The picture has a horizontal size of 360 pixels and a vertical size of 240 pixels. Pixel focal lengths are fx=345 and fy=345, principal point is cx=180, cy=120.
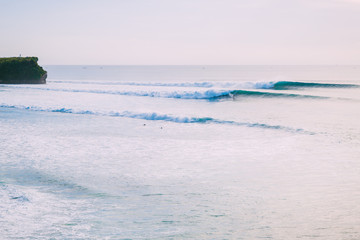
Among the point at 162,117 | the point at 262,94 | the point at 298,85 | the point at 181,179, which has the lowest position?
the point at 181,179

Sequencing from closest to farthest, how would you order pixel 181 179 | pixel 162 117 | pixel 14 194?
1. pixel 14 194
2. pixel 181 179
3. pixel 162 117

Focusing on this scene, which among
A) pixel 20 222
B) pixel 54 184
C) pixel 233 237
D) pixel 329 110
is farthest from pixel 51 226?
pixel 329 110

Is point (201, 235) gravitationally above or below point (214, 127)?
below

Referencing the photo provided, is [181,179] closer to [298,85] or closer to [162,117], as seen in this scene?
[162,117]

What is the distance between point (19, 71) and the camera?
4738 centimetres

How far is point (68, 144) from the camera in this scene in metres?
11.1

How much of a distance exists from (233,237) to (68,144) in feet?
25.4

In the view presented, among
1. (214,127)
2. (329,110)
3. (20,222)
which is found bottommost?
(20,222)

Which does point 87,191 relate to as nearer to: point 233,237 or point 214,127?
point 233,237

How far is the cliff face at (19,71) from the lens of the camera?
4700 centimetres

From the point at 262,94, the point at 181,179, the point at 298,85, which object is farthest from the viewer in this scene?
the point at 298,85

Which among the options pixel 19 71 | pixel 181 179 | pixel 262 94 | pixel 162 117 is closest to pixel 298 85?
pixel 262 94

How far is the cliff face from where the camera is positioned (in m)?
47.0

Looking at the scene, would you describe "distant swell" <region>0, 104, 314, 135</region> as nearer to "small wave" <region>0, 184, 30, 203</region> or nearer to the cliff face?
"small wave" <region>0, 184, 30, 203</region>
